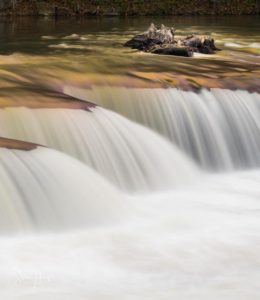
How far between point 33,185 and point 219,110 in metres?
5.47

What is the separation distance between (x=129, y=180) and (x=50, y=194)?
203cm

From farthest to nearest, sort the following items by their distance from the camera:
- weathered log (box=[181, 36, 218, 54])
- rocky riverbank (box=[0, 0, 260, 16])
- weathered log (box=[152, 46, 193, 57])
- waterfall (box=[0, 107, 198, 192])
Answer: rocky riverbank (box=[0, 0, 260, 16]) → weathered log (box=[181, 36, 218, 54]) → weathered log (box=[152, 46, 193, 57]) → waterfall (box=[0, 107, 198, 192])

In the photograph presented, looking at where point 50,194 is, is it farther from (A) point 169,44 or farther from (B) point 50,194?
(A) point 169,44

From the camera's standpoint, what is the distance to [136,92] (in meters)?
11.9

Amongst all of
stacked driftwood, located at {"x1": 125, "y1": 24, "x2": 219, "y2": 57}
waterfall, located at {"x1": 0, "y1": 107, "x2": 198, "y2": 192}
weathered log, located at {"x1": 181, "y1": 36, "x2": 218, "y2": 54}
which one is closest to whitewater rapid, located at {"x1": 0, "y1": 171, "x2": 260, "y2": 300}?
waterfall, located at {"x1": 0, "y1": 107, "x2": 198, "y2": 192}

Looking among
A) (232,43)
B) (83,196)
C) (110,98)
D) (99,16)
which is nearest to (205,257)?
(83,196)

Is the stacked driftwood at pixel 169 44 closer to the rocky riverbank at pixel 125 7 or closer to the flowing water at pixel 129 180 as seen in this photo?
the flowing water at pixel 129 180

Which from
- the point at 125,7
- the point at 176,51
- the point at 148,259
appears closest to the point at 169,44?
the point at 176,51

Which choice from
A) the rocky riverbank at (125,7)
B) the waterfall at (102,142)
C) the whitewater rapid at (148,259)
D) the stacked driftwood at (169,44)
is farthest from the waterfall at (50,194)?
the rocky riverbank at (125,7)

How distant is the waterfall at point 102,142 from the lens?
31.0 ft

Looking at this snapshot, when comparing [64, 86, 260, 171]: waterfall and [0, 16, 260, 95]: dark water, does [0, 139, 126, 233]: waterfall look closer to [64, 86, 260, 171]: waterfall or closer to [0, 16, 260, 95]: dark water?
[64, 86, 260, 171]: waterfall

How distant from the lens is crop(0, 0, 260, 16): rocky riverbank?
49906 mm

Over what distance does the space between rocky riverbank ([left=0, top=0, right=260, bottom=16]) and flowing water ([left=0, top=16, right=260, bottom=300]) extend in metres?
35.6

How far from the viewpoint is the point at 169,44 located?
19094mm
